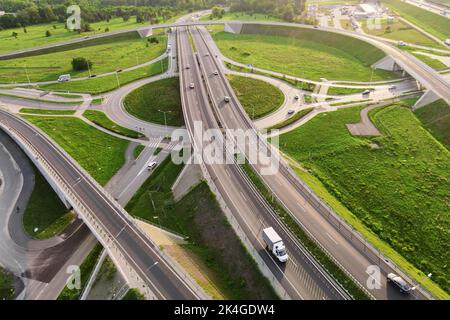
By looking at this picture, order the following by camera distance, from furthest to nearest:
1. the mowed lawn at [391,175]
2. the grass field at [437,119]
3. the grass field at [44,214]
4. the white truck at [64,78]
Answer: the white truck at [64,78]
the grass field at [437,119]
the grass field at [44,214]
the mowed lawn at [391,175]

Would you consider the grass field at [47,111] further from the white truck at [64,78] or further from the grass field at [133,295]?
the grass field at [133,295]

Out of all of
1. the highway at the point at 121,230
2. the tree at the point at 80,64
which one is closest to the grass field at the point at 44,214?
the highway at the point at 121,230

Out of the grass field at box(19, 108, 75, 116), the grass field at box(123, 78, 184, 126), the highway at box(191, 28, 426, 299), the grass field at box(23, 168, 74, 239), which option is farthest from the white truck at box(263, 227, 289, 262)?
the grass field at box(19, 108, 75, 116)

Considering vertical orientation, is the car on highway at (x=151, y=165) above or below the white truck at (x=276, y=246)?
below

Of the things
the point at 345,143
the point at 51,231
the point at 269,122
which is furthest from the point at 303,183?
the point at 51,231

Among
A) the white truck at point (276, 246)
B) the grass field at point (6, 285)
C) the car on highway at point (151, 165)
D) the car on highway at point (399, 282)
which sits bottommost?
the grass field at point (6, 285)

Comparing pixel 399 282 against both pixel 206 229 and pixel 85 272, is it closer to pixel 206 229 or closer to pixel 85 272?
pixel 206 229

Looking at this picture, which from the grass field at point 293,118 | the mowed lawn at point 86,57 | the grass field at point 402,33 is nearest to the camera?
the grass field at point 293,118
